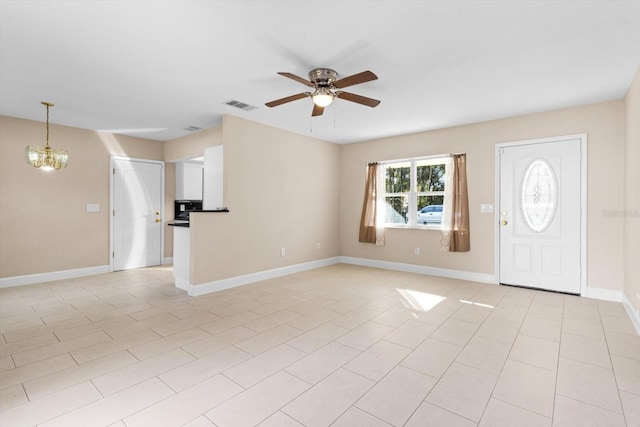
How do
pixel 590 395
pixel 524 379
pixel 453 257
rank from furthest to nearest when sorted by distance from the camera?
pixel 453 257, pixel 524 379, pixel 590 395

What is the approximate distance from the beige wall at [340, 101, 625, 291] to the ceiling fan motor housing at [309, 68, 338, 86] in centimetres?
312

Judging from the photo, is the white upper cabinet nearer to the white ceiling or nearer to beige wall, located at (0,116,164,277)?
beige wall, located at (0,116,164,277)

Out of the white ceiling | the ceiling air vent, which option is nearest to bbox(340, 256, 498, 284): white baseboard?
the white ceiling

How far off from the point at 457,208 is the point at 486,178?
65 cm

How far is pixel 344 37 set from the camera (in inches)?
100

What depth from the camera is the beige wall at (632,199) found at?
3.18 metres

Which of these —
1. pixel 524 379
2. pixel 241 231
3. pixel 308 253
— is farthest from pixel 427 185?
pixel 524 379

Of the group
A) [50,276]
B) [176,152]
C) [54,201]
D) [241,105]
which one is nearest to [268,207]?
[241,105]

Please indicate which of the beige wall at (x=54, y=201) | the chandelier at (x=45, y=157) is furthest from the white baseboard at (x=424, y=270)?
the chandelier at (x=45, y=157)

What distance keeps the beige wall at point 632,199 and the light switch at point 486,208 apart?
1.54 meters

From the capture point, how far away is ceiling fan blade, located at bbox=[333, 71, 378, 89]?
262cm

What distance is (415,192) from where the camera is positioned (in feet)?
19.3

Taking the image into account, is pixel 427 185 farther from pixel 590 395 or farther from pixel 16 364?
pixel 16 364

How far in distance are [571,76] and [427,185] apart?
270 cm
